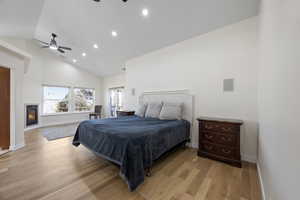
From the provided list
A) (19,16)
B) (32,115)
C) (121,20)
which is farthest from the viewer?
(32,115)

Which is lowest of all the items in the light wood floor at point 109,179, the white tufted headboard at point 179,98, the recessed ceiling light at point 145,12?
the light wood floor at point 109,179

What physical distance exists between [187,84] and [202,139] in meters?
1.43

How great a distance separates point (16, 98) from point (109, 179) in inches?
123

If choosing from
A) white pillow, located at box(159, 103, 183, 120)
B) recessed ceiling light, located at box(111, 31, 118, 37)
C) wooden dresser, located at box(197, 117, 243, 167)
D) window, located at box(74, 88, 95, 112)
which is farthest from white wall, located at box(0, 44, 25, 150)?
wooden dresser, located at box(197, 117, 243, 167)

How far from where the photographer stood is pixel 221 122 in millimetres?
2365

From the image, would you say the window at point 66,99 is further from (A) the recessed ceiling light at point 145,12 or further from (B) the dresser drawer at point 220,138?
(B) the dresser drawer at point 220,138

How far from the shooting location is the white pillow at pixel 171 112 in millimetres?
3102

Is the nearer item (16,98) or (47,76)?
(16,98)

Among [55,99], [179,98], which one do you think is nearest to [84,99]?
[55,99]

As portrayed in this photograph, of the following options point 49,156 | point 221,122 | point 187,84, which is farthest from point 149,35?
point 49,156

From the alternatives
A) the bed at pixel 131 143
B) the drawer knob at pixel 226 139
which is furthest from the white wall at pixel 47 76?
the drawer knob at pixel 226 139

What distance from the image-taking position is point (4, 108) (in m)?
2.86

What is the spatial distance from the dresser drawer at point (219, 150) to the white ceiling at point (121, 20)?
2.54 m

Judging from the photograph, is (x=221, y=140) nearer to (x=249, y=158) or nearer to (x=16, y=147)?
(x=249, y=158)
